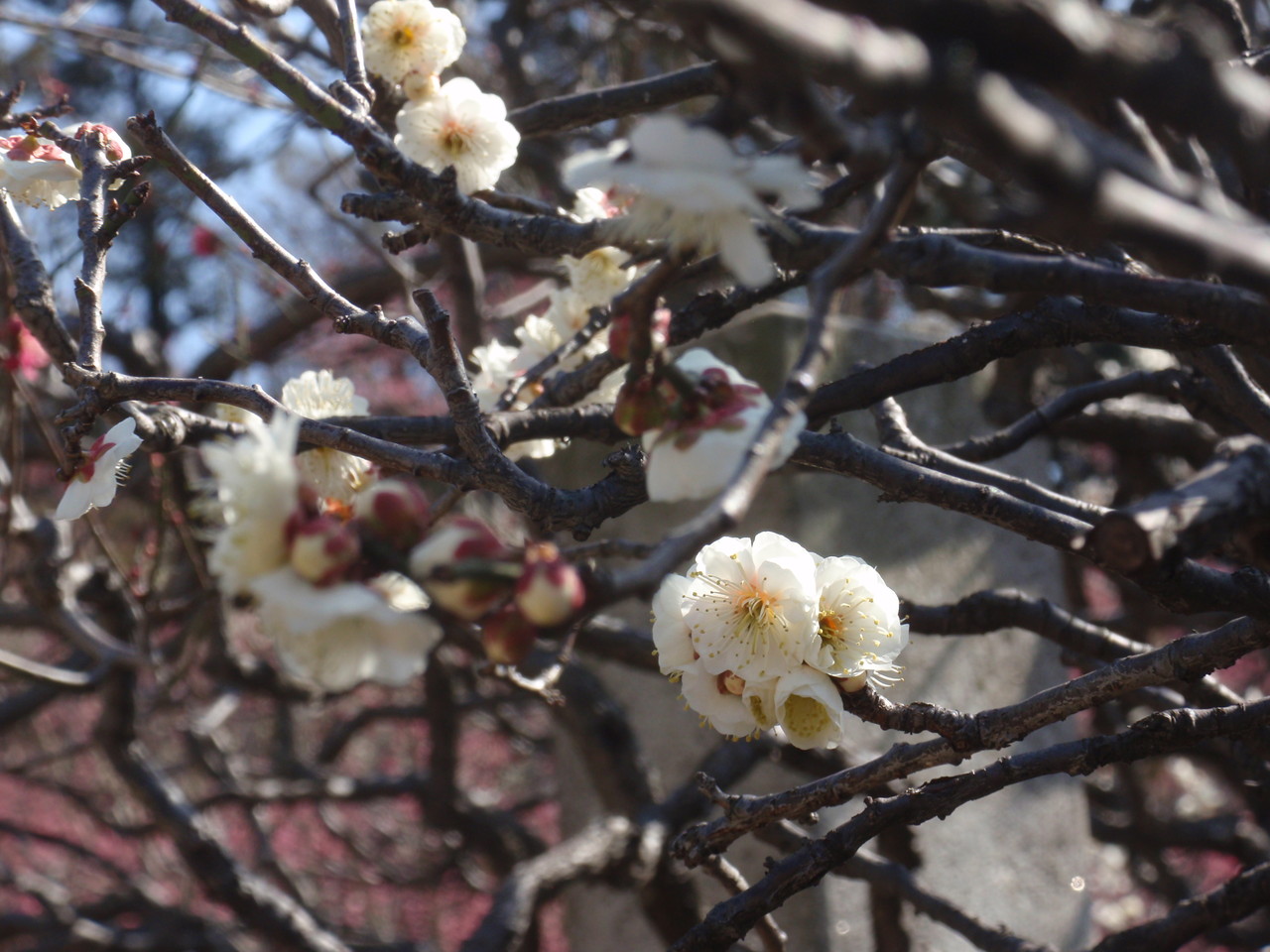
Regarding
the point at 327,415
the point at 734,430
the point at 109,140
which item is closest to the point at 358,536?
the point at 734,430

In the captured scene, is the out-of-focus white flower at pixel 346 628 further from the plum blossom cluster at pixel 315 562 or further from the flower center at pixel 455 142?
the flower center at pixel 455 142

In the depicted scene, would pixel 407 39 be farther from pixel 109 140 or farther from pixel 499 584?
pixel 499 584

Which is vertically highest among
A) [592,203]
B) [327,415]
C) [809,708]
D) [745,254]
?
[745,254]

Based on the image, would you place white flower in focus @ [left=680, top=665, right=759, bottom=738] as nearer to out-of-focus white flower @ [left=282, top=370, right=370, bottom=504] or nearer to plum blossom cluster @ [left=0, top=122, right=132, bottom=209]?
out-of-focus white flower @ [left=282, top=370, right=370, bottom=504]

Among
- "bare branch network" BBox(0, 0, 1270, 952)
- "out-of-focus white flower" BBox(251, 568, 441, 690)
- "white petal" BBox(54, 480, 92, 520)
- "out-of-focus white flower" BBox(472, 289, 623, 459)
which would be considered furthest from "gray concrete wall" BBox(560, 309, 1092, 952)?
"out-of-focus white flower" BBox(251, 568, 441, 690)

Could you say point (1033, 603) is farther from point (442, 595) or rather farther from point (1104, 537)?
point (442, 595)

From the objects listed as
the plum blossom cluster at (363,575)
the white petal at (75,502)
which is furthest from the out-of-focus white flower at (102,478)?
the plum blossom cluster at (363,575)

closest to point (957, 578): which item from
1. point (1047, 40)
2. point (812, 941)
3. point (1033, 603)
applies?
point (812, 941)
